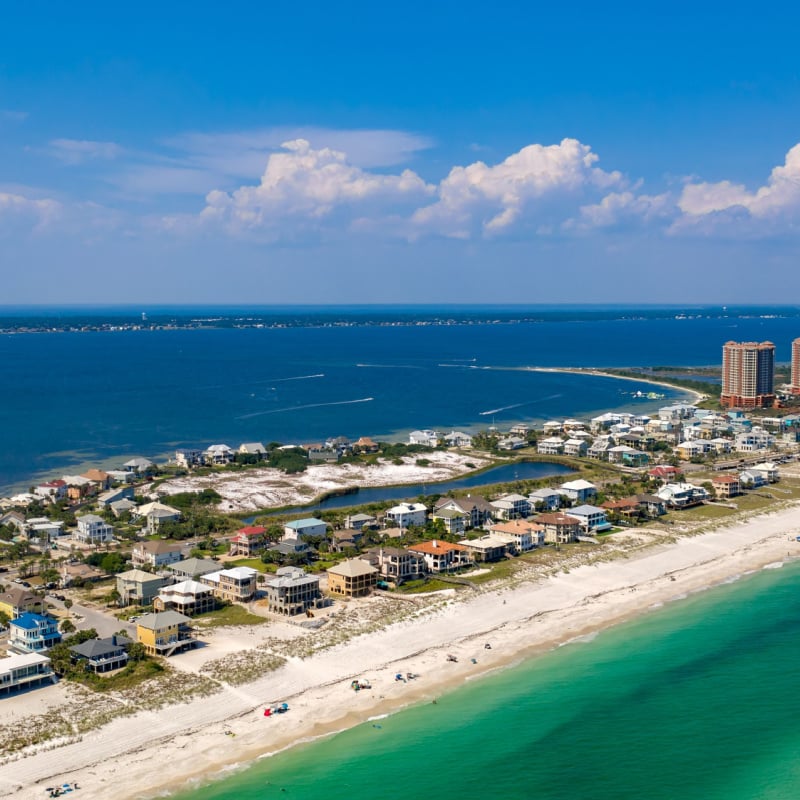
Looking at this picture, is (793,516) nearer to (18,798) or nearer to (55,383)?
(18,798)

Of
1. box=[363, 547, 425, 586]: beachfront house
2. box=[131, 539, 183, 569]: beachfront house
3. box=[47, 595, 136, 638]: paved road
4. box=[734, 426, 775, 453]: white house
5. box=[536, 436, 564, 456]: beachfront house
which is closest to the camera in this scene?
box=[47, 595, 136, 638]: paved road

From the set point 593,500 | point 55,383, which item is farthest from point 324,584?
point 55,383

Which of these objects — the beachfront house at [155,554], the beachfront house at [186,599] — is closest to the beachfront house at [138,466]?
the beachfront house at [155,554]

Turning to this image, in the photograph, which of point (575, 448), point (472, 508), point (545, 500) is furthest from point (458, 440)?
point (472, 508)

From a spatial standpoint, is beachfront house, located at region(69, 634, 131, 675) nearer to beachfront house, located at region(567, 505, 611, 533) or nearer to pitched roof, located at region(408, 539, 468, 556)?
pitched roof, located at region(408, 539, 468, 556)

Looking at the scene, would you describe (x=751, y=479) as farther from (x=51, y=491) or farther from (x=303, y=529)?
(x=51, y=491)

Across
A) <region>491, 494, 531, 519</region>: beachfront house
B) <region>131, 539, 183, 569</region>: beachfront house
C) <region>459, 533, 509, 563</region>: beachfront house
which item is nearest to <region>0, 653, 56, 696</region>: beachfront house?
<region>131, 539, 183, 569</region>: beachfront house

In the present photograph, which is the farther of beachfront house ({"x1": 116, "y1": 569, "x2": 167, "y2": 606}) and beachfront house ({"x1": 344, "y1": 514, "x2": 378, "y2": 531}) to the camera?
beachfront house ({"x1": 344, "y1": 514, "x2": 378, "y2": 531})
